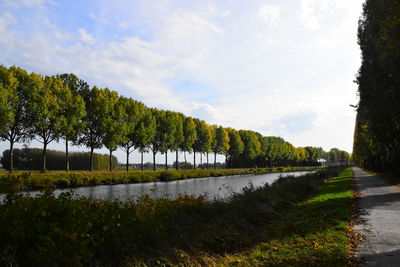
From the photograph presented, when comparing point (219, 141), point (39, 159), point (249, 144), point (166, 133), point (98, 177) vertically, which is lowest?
point (98, 177)

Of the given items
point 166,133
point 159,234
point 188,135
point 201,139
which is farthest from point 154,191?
point 201,139

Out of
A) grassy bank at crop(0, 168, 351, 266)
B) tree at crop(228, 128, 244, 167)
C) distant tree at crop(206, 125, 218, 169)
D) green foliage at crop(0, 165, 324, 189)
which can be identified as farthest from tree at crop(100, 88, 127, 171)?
tree at crop(228, 128, 244, 167)

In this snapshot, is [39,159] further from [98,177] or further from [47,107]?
[98,177]

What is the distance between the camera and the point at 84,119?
41.2 m

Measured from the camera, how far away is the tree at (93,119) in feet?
134

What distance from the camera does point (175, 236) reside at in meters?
6.46

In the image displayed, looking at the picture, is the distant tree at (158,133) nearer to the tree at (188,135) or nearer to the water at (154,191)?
the tree at (188,135)

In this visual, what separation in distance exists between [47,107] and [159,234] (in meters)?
32.8

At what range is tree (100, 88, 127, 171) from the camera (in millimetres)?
40719

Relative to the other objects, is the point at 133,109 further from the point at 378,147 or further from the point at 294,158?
the point at 294,158

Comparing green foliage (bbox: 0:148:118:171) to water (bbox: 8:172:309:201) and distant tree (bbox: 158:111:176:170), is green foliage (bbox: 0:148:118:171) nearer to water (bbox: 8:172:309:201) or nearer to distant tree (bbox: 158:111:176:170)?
distant tree (bbox: 158:111:176:170)

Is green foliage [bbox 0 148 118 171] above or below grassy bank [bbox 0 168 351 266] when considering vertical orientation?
above

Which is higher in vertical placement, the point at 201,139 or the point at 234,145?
the point at 201,139

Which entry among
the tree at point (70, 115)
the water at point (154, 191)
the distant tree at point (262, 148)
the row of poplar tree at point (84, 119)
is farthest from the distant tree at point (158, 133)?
the distant tree at point (262, 148)
